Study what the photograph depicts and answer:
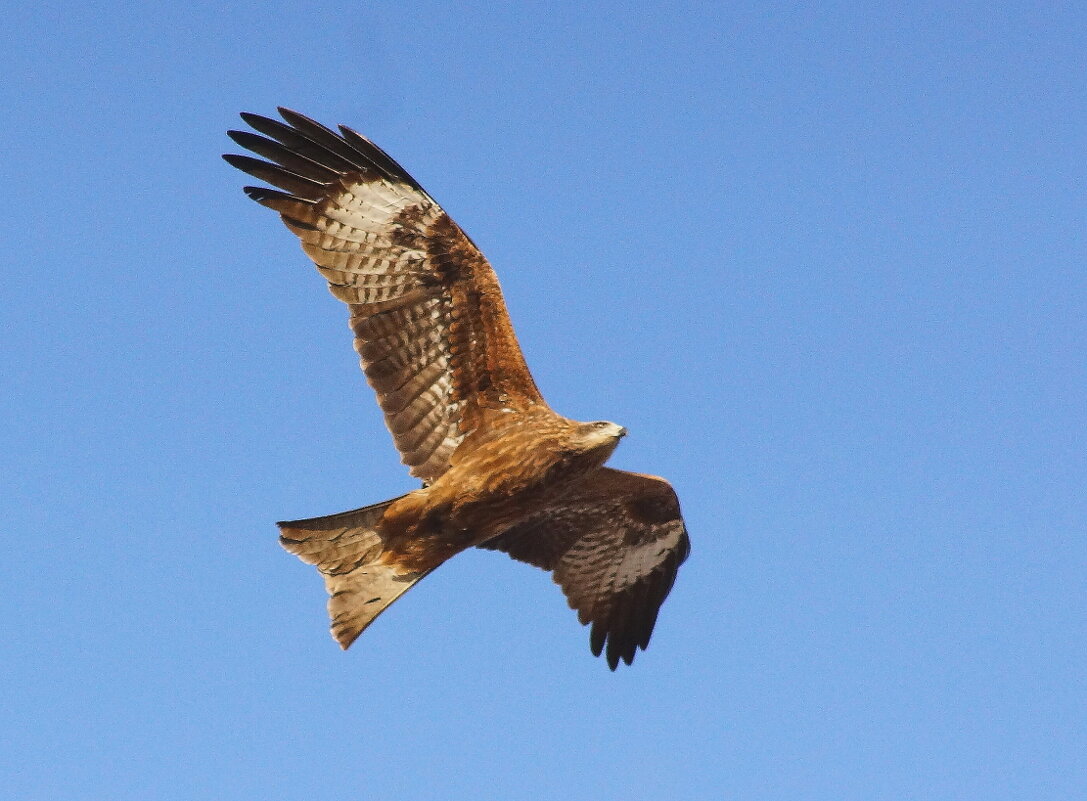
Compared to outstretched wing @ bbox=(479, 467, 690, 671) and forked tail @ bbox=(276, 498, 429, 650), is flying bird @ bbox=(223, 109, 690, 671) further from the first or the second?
outstretched wing @ bbox=(479, 467, 690, 671)

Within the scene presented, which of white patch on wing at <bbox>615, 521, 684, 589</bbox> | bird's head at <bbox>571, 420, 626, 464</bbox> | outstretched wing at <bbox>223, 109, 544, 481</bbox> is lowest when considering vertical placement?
white patch on wing at <bbox>615, 521, 684, 589</bbox>

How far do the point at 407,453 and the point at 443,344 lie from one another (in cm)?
84

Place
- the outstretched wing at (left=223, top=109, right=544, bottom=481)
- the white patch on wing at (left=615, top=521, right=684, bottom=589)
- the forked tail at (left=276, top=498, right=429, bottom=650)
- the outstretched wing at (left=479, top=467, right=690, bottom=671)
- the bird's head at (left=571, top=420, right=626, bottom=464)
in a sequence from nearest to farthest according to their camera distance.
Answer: the bird's head at (left=571, top=420, right=626, bottom=464) < the forked tail at (left=276, top=498, right=429, bottom=650) < the outstretched wing at (left=223, top=109, right=544, bottom=481) < the outstretched wing at (left=479, top=467, right=690, bottom=671) < the white patch on wing at (left=615, top=521, right=684, bottom=589)

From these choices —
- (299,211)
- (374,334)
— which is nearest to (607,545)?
(374,334)

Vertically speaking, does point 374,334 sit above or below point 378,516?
above

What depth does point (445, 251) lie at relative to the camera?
10180mm

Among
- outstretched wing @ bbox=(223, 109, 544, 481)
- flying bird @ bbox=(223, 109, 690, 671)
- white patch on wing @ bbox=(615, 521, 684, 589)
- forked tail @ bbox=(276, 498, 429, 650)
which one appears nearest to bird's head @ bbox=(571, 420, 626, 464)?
flying bird @ bbox=(223, 109, 690, 671)

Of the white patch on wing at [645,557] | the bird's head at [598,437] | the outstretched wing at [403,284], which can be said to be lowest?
the white patch on wing at [645,557]

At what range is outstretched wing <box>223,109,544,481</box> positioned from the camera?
10164mm

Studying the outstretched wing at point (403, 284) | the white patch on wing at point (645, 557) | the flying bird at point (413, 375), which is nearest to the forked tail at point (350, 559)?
the flying bird at point (413, 375)

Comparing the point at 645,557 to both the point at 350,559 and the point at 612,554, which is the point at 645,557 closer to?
the point at 612,554

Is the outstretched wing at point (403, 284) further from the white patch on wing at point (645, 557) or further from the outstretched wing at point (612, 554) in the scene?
the white patch on wing at point (645, 557)

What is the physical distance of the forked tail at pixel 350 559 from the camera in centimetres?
995

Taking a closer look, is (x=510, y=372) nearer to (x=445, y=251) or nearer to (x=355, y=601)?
(x=445, y=251)
